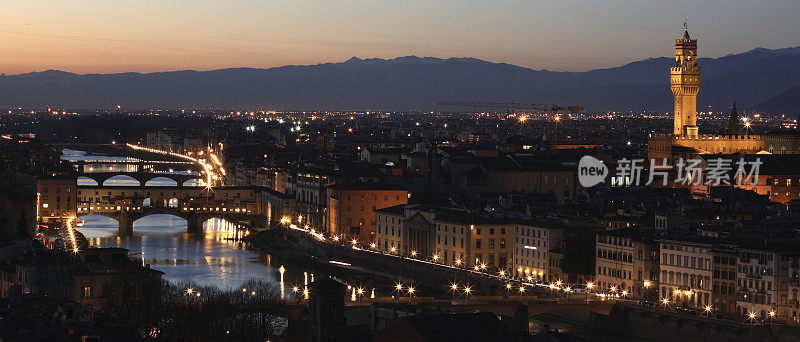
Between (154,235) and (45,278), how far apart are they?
23708 millimetres

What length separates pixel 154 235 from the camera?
153 ft

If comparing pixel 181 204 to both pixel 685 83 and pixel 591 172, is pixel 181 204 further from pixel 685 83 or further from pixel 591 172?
pixel 685 83

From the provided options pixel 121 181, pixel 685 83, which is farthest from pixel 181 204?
pixel 121 181

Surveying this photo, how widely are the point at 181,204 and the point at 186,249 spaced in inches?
457

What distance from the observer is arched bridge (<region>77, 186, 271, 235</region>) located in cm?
5081

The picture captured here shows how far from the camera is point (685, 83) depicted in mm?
48031

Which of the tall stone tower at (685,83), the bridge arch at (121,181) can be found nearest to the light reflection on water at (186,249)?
the tall stone tower at (685,83)

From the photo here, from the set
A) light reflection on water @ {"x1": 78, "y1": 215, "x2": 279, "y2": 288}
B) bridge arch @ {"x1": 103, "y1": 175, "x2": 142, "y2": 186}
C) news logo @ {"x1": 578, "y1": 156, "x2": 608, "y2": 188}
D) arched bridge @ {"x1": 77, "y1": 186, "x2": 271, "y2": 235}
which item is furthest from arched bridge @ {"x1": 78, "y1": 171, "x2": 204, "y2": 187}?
news logo @ {"x1": 578, "y1": 156, "x2": 608, "y2": 188}

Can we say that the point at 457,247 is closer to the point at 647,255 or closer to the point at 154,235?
the point at 647,255

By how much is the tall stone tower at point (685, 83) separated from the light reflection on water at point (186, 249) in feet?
43.6

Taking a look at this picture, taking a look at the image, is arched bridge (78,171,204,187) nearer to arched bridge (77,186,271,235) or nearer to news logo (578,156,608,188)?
arched bridge (77,186,271,235)

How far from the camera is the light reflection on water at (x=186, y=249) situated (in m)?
34.2

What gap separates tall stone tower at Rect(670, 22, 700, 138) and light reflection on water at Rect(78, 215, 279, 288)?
1330cm

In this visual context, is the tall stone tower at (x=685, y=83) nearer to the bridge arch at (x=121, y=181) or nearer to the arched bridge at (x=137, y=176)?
the arched bridge at (x=137, y=176)
